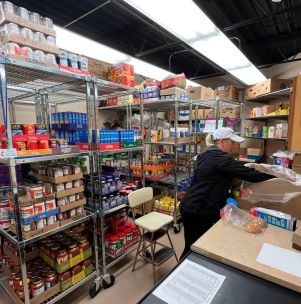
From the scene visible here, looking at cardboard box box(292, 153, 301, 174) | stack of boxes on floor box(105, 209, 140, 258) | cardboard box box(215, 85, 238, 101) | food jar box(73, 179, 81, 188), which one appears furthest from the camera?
cardboard box box(215, 85, 238, 101)

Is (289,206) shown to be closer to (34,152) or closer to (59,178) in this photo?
(59,178)

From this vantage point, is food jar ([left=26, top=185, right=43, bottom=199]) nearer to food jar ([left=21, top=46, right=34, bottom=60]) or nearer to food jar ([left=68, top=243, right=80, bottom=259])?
food jar ([left=68, top=243, right=80, bottom=259])

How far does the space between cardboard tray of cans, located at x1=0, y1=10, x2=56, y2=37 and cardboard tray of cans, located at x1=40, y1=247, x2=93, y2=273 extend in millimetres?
1953

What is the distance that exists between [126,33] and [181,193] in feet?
10.3

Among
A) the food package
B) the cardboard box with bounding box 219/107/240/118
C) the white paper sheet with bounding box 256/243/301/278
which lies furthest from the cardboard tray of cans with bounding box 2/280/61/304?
the cardboard box with bounding box 219/107/240/118

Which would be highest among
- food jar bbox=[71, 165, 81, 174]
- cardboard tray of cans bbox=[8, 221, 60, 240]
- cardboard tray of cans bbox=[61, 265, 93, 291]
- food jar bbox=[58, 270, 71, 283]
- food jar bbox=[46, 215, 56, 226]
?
food jar bbox=[71, 165, 81, 174]

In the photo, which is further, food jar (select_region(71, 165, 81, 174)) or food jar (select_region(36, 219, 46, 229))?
food jar (select_region(71, 165, 81, 174))

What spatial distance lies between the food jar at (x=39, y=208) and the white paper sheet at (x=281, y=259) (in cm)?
151

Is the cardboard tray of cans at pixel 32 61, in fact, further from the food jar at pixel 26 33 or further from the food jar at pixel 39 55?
the food jar at pixel 26 33

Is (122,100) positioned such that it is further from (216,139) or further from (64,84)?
(216,139)

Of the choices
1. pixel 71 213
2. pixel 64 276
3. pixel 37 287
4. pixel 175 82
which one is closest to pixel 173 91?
pixel 175 82

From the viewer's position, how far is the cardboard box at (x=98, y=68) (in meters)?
2.36

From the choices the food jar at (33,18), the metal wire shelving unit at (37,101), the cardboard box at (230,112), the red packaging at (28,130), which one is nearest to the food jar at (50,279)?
the metal wire shelving unit at (37,101)

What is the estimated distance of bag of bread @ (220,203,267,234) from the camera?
4.30 ft
